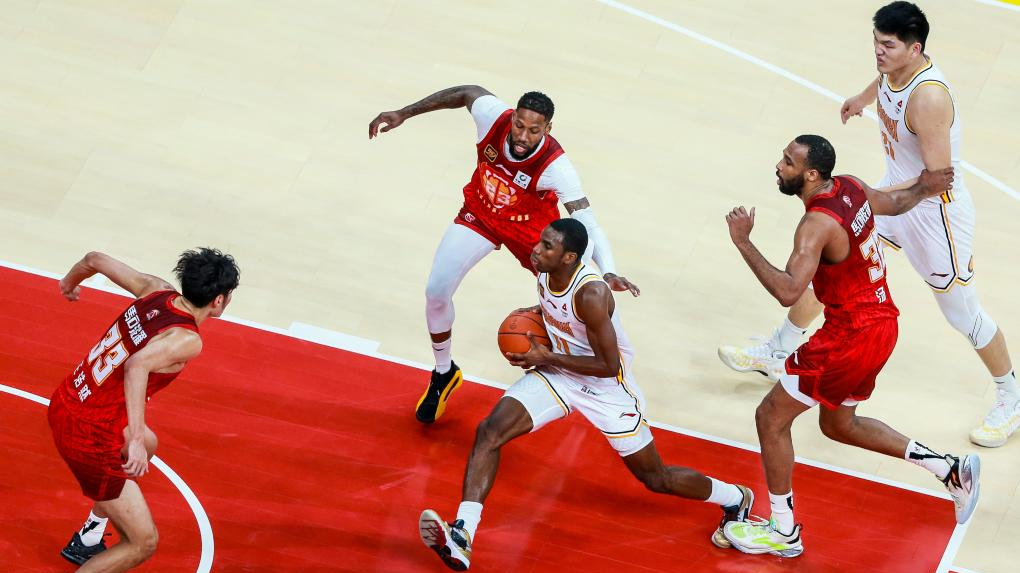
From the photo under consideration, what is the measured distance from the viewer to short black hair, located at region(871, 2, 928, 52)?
23.7 ft

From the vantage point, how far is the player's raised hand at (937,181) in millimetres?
7191

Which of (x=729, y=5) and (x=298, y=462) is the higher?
(x=729, y=5)

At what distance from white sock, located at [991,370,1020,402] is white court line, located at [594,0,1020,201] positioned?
223 centimetres

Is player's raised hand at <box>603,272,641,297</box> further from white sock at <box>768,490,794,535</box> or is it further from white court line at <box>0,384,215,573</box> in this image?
white court line at <box>0,384,215,573</box>

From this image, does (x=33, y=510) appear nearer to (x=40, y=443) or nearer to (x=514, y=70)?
(x=40, y=443)

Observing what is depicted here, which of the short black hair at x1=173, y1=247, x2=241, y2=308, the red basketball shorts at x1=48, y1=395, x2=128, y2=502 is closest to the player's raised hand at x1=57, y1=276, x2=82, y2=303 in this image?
the red basketball shorts at x1=48, y1=395, x2=128, y2=502

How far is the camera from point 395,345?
8.76 meters

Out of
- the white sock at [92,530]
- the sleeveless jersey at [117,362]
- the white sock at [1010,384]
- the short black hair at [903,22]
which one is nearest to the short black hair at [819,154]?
the short black hair at [903,22]

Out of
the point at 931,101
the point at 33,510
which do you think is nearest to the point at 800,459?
the point at 931,101

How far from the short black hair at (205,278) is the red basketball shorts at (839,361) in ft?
9.85

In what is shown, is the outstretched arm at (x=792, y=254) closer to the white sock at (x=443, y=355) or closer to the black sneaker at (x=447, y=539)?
the black sneaker at (x=447, y=539)

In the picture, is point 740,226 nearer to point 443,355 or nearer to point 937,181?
point 937,181

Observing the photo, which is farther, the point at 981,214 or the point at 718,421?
the point at 981,214

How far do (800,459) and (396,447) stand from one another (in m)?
2.48
